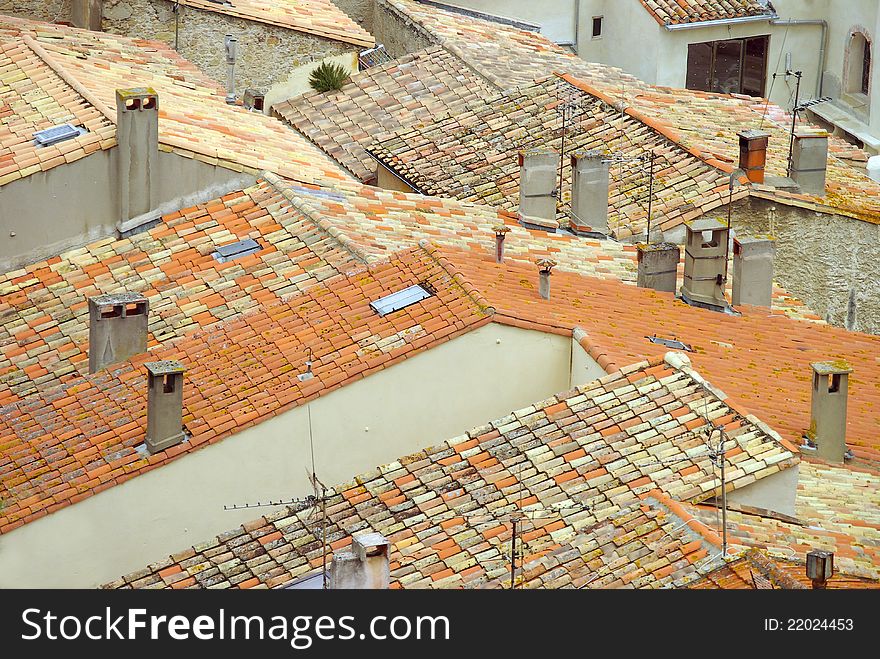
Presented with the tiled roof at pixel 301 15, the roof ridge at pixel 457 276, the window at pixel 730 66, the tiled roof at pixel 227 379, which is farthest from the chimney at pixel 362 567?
the window at pixel 730 66

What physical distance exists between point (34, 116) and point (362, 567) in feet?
37.8

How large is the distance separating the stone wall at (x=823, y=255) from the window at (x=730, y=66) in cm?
1006

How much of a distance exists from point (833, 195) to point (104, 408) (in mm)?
11738

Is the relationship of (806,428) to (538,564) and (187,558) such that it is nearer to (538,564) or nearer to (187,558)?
(538,564)

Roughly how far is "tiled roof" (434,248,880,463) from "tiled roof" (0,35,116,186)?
4806 mm

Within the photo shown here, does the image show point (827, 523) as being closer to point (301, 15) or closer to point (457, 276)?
point (457, 276)

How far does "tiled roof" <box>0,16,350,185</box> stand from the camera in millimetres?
31031

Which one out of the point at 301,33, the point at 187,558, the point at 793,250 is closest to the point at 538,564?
the point at 187,558

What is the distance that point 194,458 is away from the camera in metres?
25.5

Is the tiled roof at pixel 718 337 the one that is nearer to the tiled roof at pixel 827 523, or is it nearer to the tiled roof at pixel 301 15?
the tiled roof at pixel 827 523

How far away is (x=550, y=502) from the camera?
2400 centimetres

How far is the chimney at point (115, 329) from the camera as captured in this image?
2759cm

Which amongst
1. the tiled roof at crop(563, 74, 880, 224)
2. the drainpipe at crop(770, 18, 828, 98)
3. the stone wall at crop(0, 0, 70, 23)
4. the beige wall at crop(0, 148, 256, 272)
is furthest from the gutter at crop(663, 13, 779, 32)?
the beige wall at crop(0, 148, 256, 272)
